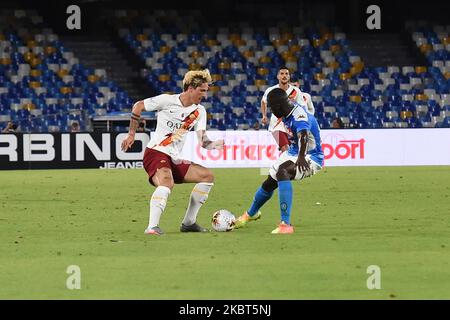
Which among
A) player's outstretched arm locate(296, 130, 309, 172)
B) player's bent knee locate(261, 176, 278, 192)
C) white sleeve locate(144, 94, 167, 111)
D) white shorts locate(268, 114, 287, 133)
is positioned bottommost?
player's bent knee locate(261, 176, 278, 192)

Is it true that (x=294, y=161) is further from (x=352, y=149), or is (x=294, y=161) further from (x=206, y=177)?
(x=352, y=149)

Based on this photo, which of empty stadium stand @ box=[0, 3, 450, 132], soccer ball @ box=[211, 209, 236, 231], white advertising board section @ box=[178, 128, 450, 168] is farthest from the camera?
empty stadium stand @ box=[0, 3, 450, 132]

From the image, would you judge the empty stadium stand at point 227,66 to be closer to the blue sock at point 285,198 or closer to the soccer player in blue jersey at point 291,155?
the soccer player in blue jersey at point 291,155

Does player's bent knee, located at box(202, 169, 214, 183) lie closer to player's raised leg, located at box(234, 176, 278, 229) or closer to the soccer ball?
the soccer ball

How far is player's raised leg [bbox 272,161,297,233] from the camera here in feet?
46.6

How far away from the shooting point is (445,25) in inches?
1806

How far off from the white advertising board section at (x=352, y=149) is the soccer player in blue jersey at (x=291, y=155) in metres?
16.5

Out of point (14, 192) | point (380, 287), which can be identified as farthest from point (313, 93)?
point (380, 287)

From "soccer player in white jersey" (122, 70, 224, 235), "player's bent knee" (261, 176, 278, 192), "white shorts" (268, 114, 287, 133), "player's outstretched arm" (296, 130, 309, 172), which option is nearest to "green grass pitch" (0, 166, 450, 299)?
"player's bent knee" (261, 176, 278, 192)

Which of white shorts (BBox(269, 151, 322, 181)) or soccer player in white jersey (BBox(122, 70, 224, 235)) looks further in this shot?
white shorts (BBox(269, 151, 322, 181))

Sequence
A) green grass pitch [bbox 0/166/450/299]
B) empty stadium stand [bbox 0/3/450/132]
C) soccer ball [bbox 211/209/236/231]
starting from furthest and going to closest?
empty stadium stand [bbox 0/3/450/132]
soccer ball [bbox 211/209/236/231]
green grass pitch [bbox 0/166/450/299]

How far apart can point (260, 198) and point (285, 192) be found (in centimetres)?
86

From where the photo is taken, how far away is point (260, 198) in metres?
15.0

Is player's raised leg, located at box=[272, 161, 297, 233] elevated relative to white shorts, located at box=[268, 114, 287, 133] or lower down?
lower down
